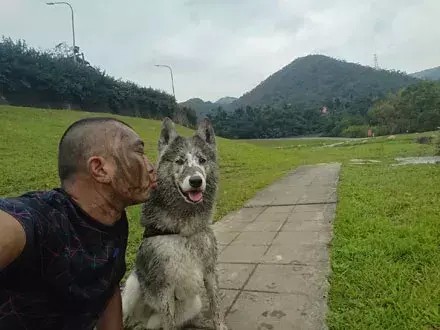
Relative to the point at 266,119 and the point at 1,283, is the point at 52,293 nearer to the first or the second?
the point at 1,283

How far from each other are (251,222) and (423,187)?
4010 millimetres

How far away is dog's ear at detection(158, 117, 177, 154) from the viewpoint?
2887 mm

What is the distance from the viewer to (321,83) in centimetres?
13700

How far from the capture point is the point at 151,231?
9.04 feet

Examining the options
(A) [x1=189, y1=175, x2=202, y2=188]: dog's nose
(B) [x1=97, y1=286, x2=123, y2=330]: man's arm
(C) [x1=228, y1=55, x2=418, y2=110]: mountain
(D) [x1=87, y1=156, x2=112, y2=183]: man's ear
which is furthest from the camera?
(C) [x1=228, y1=55, x2=418, y2=110]: mountain

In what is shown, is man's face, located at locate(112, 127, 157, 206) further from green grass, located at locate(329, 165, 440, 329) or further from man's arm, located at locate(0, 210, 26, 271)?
green grass, located at locate(329, 165, 440, 329)

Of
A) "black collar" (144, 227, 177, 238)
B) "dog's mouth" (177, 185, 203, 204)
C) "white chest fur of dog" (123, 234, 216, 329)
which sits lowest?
"white chest fur of dog" (123, 234, 216, 329)

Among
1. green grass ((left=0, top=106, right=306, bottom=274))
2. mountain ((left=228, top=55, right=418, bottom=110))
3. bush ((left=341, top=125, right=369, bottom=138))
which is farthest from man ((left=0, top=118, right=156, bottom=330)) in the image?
mountain ((left=228, top=55, right=418, bottom=110))

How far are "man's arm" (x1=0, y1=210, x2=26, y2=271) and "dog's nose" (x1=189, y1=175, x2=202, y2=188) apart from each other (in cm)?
148

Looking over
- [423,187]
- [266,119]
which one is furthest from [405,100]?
[423,187]

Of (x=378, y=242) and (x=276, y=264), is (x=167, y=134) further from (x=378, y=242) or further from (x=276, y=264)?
(x=378, y=242)

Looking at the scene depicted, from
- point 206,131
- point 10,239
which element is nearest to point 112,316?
point 10,239

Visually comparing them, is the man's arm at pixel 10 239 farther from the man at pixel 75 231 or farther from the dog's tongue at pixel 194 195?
Result: the dog's tongue at pixel 194 195

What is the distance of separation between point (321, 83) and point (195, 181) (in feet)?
468
